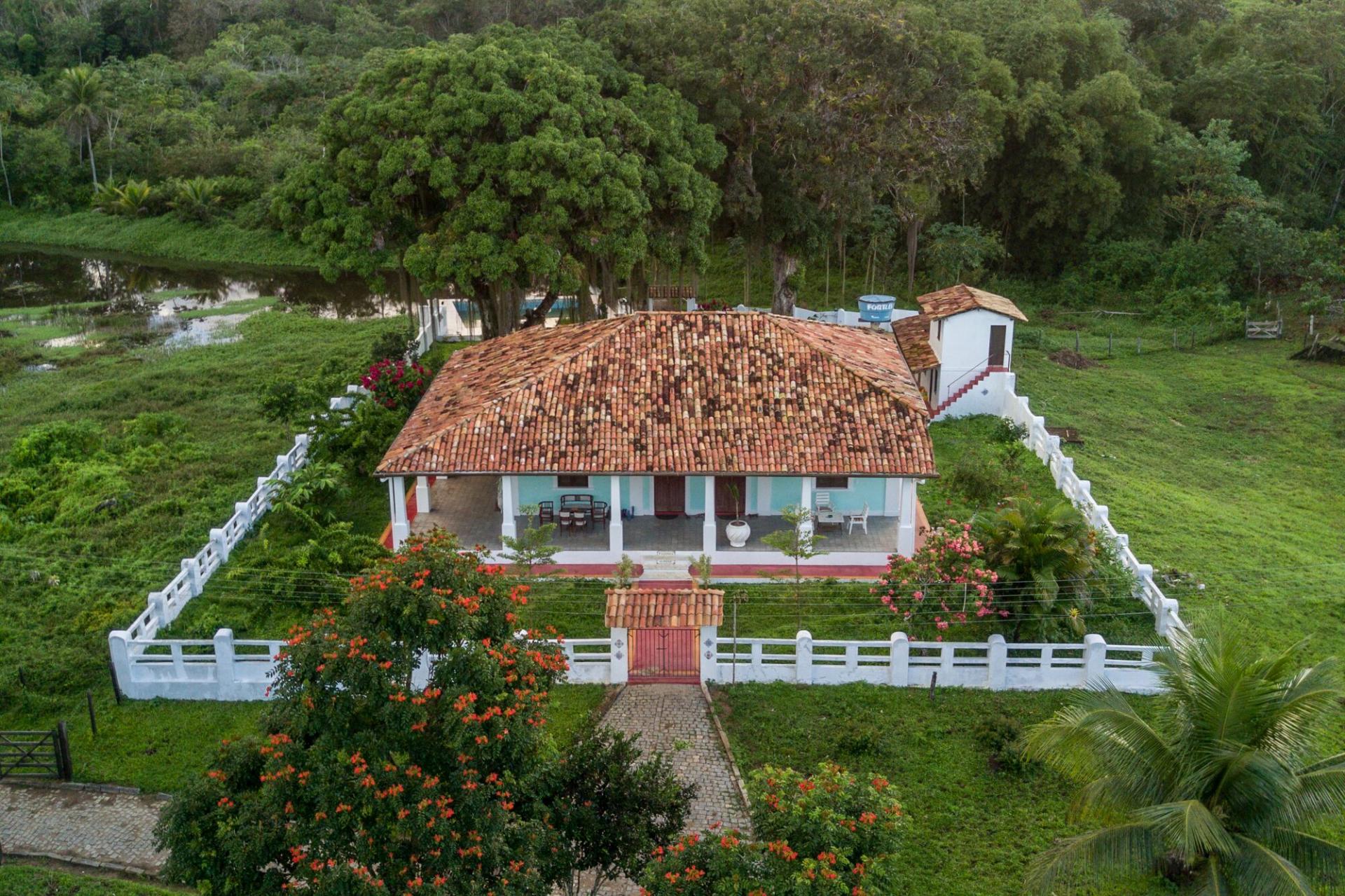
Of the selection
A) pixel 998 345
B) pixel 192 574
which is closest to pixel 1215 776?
pixel 192 574

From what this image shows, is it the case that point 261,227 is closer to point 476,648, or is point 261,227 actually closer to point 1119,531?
point 1119,531

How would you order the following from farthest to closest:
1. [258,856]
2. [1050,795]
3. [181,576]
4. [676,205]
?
[676,205]
[181,576]
[1050,795]
[258,856]

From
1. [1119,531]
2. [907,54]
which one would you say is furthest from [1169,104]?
[1119,531]

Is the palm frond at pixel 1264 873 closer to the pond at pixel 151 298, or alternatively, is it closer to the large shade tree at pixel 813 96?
the large shade tree at pixel 813 96

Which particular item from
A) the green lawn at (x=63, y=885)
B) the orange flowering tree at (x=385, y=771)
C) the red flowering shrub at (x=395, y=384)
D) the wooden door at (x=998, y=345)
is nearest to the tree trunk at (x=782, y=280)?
the wooden door at (x=998, y=345)

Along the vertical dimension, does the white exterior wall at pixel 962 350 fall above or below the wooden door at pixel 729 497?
above

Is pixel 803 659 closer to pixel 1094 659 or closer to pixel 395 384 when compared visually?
pixel 1094 659
